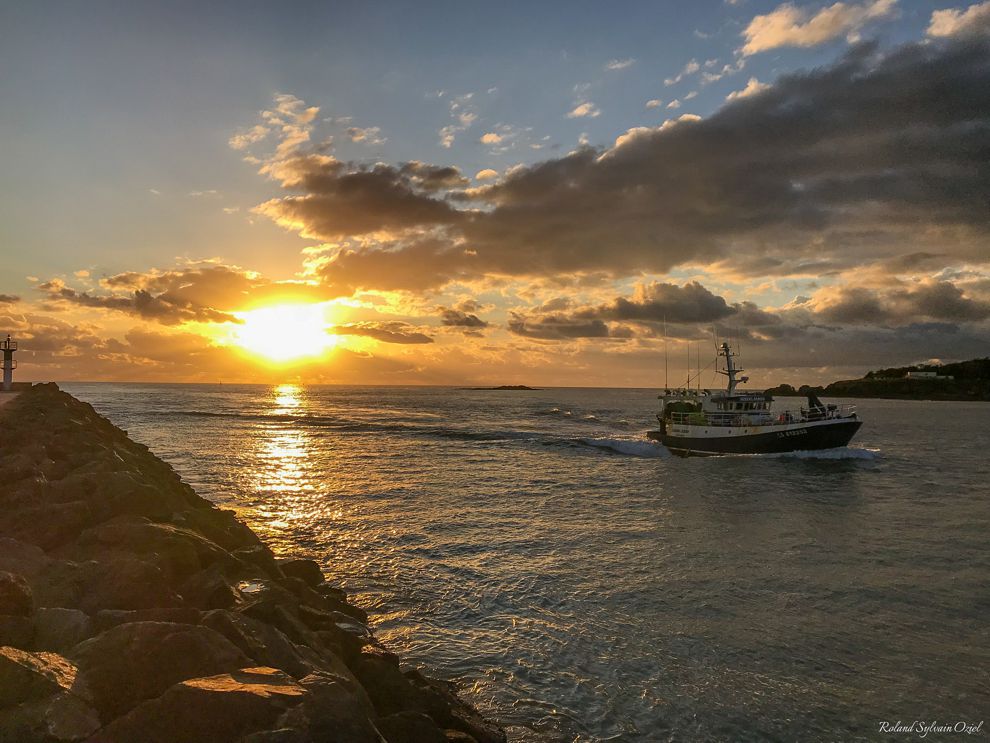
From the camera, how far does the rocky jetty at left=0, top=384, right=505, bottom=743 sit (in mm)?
4738

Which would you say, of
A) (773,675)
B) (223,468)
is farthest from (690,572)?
(223,468)

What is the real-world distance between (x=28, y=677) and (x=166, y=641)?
113cm

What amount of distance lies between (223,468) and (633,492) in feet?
86.5

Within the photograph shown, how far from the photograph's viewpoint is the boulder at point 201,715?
15.1ft

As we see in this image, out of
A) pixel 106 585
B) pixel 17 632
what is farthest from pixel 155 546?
pixel 17 632

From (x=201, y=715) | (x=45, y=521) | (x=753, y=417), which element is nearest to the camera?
(x=201, y=715)

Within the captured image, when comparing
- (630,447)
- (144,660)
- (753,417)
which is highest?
(144,660)

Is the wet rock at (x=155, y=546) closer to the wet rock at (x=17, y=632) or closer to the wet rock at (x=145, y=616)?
the wet rock at (x=145, y=616)

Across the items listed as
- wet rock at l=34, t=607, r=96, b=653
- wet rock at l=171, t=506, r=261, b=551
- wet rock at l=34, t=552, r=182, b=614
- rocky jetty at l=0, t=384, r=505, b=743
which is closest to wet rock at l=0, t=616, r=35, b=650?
rocky jetty at l=0, t=384, r=505, b=743

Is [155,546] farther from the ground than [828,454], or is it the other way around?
[155,546]

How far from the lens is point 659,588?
15.5 meters

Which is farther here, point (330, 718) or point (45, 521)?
point (45, 521)

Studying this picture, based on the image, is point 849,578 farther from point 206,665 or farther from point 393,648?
point 206,665

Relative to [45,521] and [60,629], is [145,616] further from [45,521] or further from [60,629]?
[45,521]
